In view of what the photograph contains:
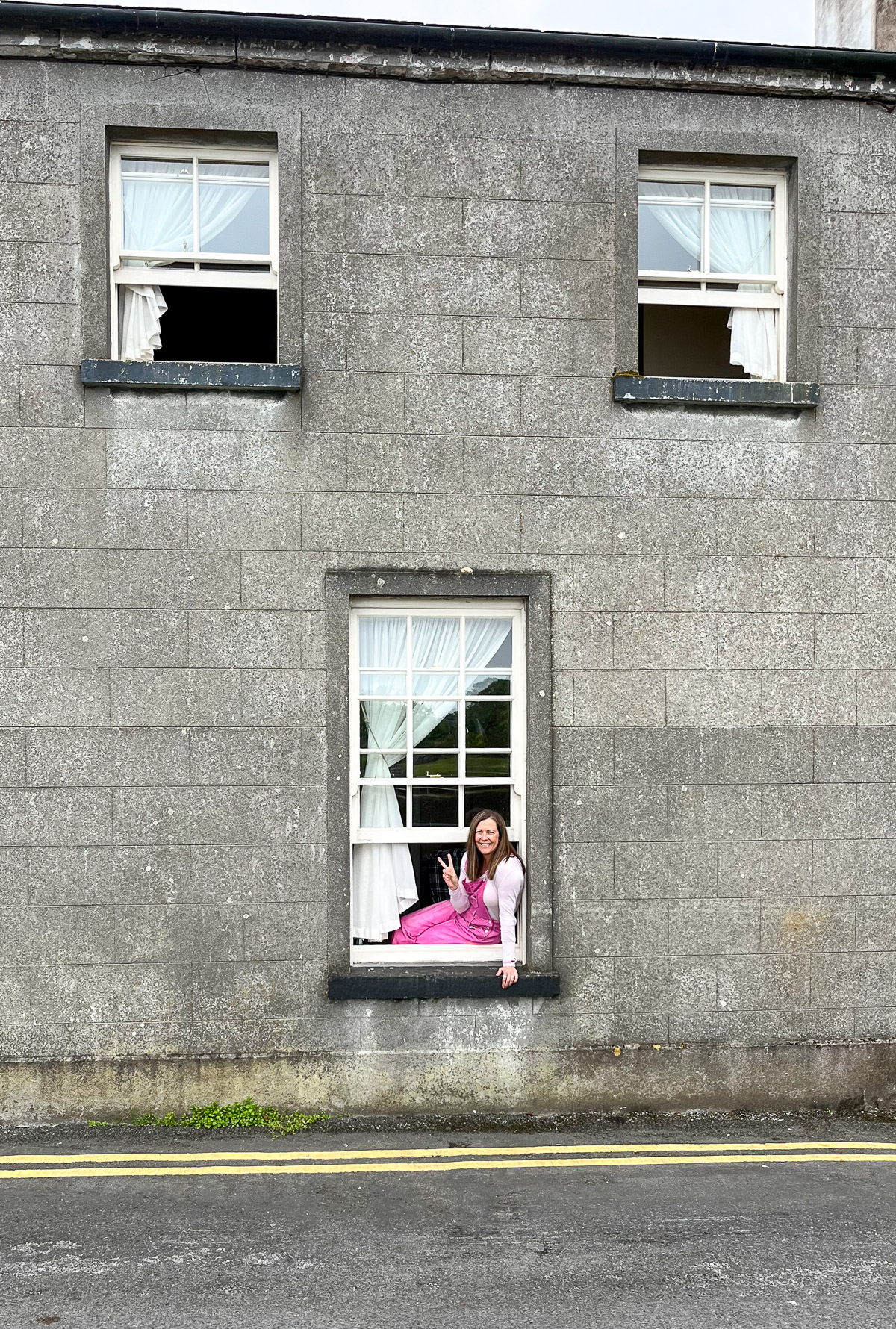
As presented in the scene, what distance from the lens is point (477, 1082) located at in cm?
696

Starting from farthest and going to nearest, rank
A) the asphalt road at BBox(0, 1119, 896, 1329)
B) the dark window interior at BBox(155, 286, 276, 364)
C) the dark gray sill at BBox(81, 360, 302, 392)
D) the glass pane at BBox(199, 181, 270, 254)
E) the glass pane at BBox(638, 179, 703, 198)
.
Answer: the dark window interior at BBox(155, 286, 276, 364), the glass pane at BBox(638, 179, 703, 198), the glass pane at BBox(199, 181, 270, 254), the dark gray sill at BBox(81, 360, 302, 392), the asphalt road at BBox(0, 1119, 896, 1329)

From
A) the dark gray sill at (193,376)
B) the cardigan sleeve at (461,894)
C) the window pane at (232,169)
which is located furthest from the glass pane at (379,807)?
the window pane at (232,169)

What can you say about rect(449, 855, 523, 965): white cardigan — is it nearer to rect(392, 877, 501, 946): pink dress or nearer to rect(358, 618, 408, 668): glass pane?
rect(392, 877, 501, 946): pink dress

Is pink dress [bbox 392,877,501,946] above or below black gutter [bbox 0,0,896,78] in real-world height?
below

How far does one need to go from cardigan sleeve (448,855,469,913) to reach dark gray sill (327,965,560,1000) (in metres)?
0.44

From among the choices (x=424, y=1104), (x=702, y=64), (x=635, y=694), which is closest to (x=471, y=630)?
(x=635, y=694)

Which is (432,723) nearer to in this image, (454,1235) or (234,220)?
(454,1235)

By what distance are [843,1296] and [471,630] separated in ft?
13.9

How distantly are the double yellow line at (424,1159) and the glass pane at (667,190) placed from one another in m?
6.21

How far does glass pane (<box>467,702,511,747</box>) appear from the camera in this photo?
731cm

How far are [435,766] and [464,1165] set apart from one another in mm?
2455

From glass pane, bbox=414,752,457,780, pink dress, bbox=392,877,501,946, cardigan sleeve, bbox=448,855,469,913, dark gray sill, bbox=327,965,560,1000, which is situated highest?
glass pane, bbox=414,752,457,780

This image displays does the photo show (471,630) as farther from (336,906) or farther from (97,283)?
(97,283)

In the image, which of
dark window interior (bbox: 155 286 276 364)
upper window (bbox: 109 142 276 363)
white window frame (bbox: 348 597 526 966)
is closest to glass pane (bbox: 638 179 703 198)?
upper window (bbox: 109 142 276 363)
